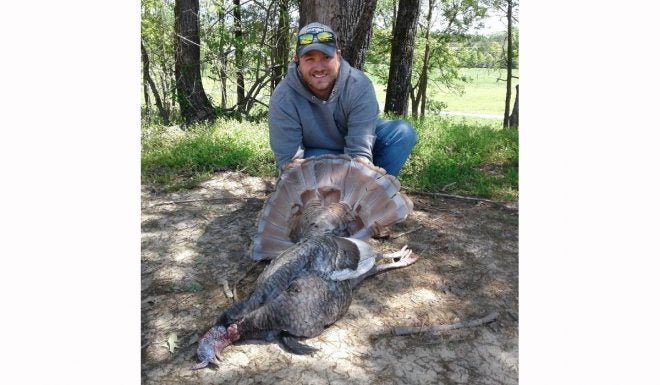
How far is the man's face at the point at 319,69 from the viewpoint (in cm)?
286

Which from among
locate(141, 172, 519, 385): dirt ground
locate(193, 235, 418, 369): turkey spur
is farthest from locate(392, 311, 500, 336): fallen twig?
locate(193, 235, 418, 369): turkey spur

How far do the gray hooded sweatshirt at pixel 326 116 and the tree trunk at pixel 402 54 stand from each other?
5.03 m

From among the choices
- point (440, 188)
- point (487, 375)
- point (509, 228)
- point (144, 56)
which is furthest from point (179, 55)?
point (487, 375)

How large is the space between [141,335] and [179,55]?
4.82 meters

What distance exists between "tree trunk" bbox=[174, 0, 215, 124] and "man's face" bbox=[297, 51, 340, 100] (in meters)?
3.82

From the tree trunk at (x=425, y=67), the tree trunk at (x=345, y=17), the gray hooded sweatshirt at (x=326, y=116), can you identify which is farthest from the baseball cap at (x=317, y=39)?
the tree trunk at (x=425, y=67)

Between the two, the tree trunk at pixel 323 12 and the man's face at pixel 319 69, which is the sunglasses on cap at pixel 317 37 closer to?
the man's face at pixel 319 69

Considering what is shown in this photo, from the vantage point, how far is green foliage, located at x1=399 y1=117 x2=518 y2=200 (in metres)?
4.17

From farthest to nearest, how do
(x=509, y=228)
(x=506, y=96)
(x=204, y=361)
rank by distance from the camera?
(x=506, y=96) < (x=509, y=228) < (x=204, y=361)

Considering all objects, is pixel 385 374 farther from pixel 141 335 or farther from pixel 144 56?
pixel 144 56

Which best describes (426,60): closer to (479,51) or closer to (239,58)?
(479,51)

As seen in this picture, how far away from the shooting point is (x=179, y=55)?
633cm

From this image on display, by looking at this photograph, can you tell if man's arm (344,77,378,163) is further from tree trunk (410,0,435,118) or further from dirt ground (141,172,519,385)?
tree trunk (410,0,435,118)

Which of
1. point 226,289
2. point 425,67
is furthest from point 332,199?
point 425,67
